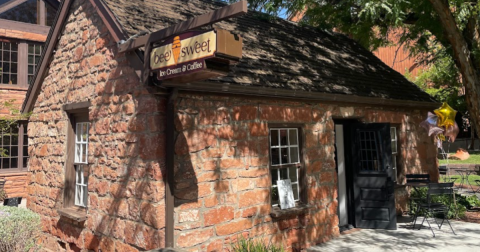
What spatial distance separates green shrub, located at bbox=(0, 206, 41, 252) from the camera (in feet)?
16.3

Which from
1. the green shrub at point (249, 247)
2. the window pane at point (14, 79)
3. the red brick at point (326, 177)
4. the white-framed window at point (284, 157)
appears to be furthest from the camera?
the window pane at point (14, 79)

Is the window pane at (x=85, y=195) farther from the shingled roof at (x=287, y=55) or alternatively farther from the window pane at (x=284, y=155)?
the window pane at (x=284, y=155)

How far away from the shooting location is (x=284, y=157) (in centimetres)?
679

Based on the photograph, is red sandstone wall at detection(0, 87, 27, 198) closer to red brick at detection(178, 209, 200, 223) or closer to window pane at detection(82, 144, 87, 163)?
window pane at detection(82, 144, 87, 163)

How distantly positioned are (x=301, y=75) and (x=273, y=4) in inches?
155

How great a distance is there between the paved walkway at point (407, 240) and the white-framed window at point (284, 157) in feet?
4.13

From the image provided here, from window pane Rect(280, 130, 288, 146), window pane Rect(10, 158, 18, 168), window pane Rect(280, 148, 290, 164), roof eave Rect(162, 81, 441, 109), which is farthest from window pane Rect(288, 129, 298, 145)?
window pane Rect(10, 158, 18, 168)

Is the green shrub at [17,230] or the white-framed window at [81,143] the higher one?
the white-framed window at [81,143]

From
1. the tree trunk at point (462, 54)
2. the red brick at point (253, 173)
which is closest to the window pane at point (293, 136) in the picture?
the red brick at point (253, 173)

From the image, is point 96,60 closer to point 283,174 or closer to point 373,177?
point 283,174

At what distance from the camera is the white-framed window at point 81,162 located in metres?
6.84

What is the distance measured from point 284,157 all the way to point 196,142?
2148 mm

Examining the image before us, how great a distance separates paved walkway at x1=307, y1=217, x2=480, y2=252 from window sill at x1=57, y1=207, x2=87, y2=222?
4.12 metres

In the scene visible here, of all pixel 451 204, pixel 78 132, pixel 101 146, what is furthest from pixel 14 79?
pixel 451 204
